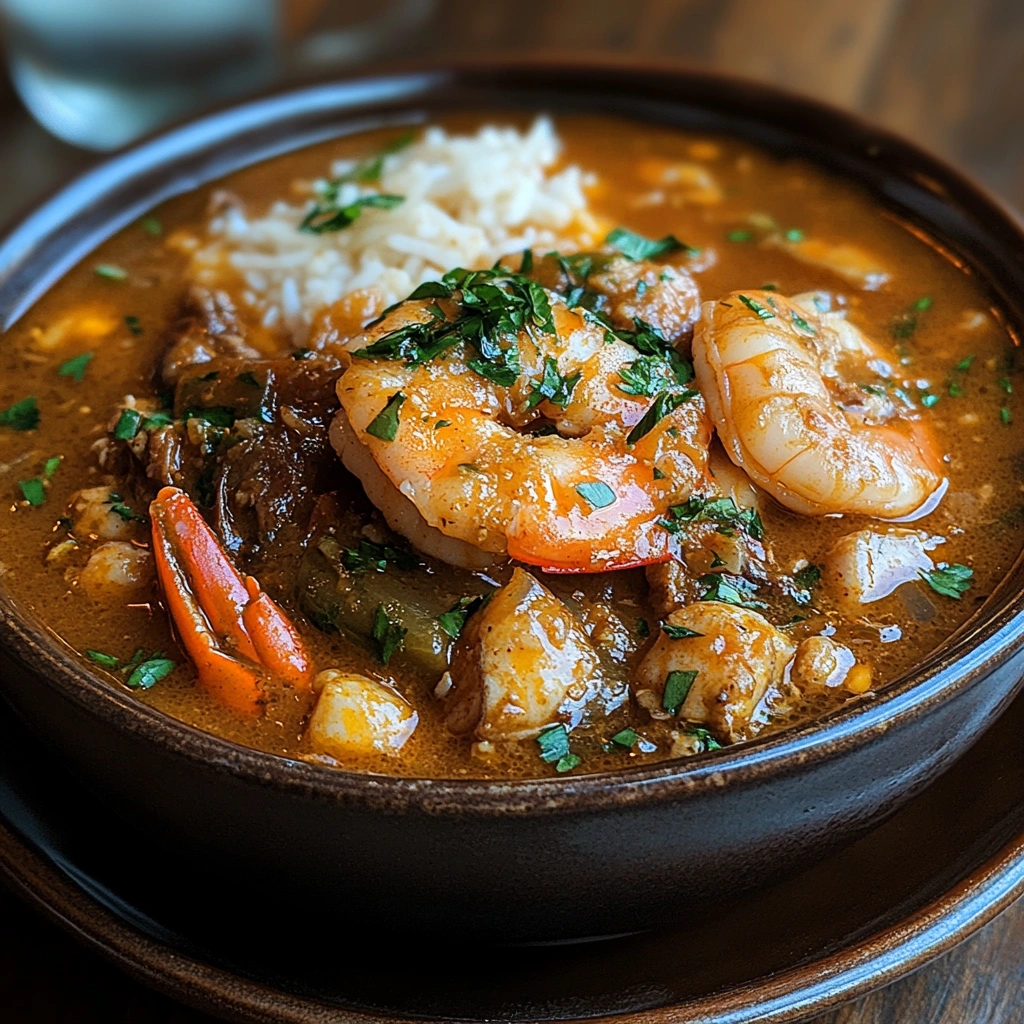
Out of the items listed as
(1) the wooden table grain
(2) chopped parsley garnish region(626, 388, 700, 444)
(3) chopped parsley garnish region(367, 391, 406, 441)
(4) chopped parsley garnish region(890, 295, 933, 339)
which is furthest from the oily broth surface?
(1) the wooden table grain

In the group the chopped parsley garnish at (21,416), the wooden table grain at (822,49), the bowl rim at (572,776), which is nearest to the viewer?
the bowl rim at (572,776)

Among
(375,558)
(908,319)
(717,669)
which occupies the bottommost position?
(375,558)

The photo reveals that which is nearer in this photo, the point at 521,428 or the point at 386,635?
the point at 386,635

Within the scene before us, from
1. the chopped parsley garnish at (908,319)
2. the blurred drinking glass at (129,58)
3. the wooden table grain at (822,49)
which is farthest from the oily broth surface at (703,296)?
the blurred drinking glass at (129,58)

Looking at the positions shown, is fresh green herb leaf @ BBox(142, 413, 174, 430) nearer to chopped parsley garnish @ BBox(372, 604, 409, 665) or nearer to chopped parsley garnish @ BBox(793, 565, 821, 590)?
chopped parsley garnish @ BBox(372, 604, 409, 665)

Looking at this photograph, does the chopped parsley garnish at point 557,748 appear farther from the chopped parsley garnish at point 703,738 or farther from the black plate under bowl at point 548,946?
the black plate under bowl at point 548,946

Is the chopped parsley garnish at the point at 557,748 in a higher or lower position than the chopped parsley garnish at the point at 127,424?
higher

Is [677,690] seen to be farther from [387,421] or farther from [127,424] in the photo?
[127,424]

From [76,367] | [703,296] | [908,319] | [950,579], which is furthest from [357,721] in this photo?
[908,319]
